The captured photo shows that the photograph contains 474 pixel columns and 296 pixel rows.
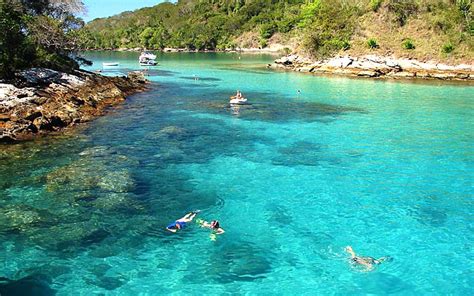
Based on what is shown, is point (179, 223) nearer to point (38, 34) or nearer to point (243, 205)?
point (243, 205)

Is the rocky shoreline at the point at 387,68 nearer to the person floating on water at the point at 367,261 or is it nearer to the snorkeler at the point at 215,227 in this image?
the person floating on water at the point at 367,261

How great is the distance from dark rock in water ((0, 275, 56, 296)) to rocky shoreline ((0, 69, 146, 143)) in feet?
61.8

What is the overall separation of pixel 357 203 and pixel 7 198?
1762cm

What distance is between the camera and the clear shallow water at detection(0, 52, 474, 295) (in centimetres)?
1439

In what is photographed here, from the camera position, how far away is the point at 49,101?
37219 millimetres

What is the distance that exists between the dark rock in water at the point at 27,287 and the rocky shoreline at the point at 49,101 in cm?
1883

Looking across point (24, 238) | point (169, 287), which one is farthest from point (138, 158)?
point (169, 287)

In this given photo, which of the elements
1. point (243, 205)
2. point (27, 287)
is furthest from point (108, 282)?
point (243, 205)

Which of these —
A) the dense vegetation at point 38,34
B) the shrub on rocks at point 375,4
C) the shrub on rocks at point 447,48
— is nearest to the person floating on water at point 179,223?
the dense vegetation at point 38,34

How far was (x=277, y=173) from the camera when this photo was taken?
24.7 m

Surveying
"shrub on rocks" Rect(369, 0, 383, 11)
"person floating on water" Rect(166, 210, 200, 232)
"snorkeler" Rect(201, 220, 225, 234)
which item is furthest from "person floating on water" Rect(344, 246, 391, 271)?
"shrub on rocks" Rect(369, 0, 383, 11)

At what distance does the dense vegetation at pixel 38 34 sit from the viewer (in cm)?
3741

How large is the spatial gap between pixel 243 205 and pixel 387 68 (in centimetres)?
6856

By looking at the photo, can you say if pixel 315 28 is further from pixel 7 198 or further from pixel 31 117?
pixel 7 198
